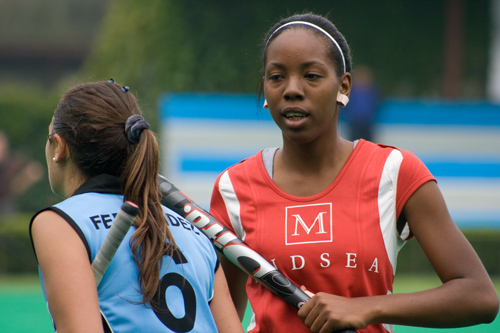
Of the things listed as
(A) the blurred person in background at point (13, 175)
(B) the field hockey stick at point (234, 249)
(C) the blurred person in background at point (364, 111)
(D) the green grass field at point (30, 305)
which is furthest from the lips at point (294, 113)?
(A) the blurred person in background at point (13, 175)

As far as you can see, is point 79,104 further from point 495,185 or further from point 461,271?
point 495,185

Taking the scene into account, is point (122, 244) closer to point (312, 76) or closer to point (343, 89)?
point (312, 76)

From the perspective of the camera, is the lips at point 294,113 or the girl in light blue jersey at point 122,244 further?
the lips at point 294,113

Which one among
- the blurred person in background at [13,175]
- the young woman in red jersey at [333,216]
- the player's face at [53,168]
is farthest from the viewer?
the blurred person in background at [13,175]

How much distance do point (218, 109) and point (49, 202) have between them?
4335 millimetres

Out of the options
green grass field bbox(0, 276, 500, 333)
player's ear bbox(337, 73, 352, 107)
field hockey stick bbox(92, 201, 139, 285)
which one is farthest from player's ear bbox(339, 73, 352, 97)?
green grass field bbox(0, 276, 500, 333)

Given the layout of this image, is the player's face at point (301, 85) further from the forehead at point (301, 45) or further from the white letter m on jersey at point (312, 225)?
the white letter m on jersey at point (312, 225)

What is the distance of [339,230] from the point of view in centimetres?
288

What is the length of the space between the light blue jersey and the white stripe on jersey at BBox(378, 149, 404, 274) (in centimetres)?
61

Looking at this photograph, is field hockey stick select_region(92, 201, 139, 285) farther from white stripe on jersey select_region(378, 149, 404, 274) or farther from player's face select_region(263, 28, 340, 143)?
white stripe on jersey select_region(378, 149, 404, 274)

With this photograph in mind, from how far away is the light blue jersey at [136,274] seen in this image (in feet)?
8.41

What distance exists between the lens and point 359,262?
2832 millimetres

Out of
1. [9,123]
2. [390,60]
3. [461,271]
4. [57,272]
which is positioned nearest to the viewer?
[57,272]

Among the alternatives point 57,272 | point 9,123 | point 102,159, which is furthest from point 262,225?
point 9,123
